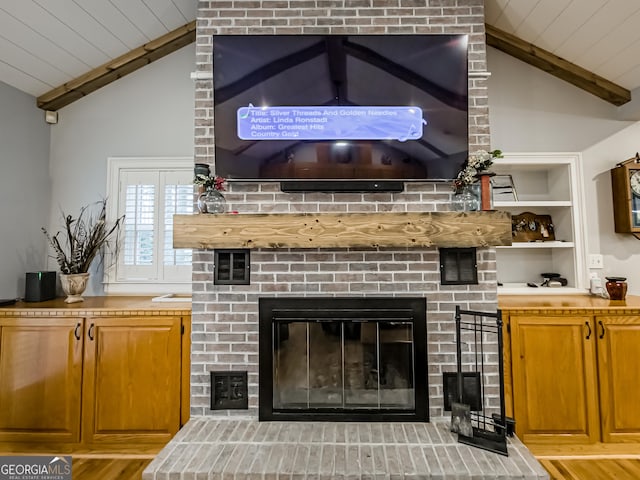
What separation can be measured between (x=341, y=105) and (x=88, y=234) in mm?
2348

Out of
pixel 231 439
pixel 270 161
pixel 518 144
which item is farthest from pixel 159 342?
pixel 518 144

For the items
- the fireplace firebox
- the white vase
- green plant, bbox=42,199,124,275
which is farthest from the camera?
green plant, bbox=42,199,124,275

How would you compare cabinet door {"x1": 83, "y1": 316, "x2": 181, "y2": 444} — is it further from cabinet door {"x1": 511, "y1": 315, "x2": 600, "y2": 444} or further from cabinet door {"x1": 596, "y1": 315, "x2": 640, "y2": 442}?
cabinet door {"x1": 596, "y1": 315, "x2": 640, "y2": 442}

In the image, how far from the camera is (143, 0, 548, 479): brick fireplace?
2176 millimetres

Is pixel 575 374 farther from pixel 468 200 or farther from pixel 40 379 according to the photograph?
pixel 40 379

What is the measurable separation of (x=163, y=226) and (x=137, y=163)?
0.58 metres

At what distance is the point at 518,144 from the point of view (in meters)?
2.91

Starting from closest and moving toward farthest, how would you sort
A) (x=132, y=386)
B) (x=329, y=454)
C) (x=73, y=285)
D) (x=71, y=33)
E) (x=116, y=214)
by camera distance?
(x=329, y=454), (x=132, y=386), (x=71, y=33), (x=73, y=285), (x=116, y=214)

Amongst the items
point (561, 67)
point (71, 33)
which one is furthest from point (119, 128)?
point (561, 67)

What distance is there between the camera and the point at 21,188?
280 cm

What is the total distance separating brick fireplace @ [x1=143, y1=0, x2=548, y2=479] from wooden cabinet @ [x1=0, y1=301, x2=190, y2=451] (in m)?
0.23

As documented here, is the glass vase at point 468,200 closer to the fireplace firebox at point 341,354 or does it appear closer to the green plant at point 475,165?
the green plant at point 475,165

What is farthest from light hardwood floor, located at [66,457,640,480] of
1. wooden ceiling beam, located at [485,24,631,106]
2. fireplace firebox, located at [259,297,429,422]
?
wooden ceiling beam, located at [485,24,631,106]

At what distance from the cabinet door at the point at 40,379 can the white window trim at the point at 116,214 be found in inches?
26.8
